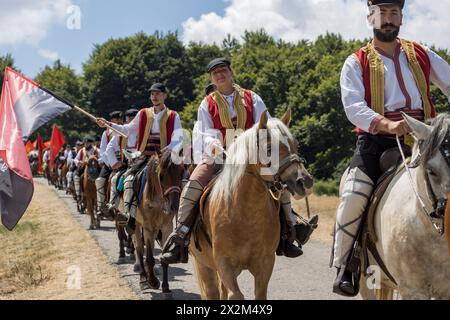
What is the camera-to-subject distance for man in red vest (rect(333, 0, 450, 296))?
15.8 ft

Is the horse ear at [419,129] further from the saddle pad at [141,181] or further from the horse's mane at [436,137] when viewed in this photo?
the saddle pad at [141,181]

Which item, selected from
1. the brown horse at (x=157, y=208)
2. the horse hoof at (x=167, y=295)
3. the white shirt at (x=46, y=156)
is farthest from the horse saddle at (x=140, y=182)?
the white shirt at (x=46, y=156)

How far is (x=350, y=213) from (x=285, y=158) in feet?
2.49

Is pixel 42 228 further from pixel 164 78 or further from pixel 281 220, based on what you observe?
pixel 164 78

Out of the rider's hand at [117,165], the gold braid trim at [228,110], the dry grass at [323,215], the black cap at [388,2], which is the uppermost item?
the black cap at [388,2]

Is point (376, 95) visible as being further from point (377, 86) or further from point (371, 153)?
point (371, 153)

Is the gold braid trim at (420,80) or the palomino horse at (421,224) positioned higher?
the gold braid trim at (420,80)

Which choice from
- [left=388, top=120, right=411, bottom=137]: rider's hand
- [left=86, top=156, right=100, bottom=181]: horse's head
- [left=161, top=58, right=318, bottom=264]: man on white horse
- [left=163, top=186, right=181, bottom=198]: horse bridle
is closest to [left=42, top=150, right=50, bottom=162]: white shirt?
[left=86, top=156, right=100, bottom=181]: horse's head

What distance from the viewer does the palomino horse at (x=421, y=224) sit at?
3.89 meters

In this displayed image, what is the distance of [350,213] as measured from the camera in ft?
15.7

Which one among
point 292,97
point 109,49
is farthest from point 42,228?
point 109,49

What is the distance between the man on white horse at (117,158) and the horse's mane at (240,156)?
5689 millimetres

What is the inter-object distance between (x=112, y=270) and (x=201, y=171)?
200 inches

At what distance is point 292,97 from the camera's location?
4191cm
